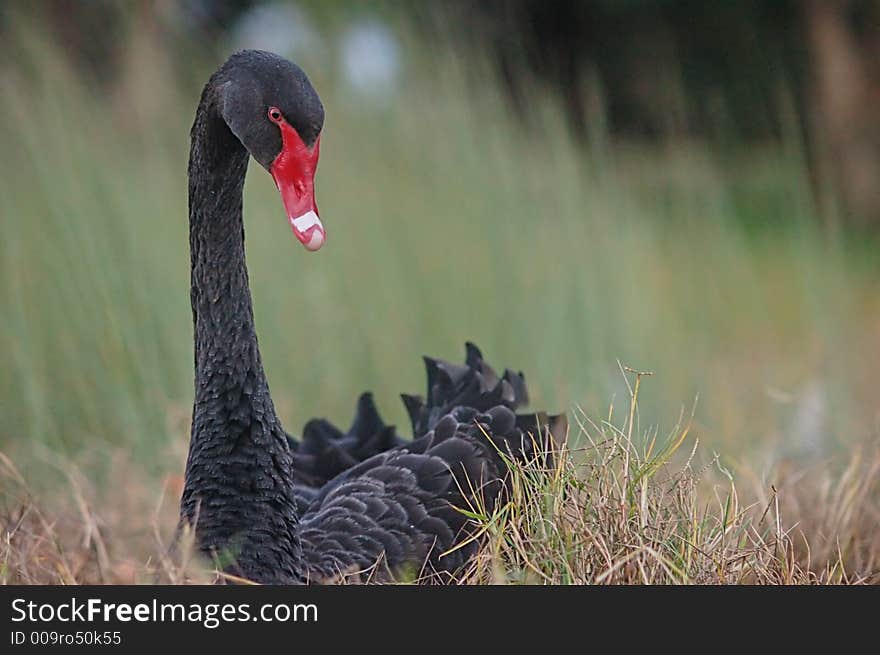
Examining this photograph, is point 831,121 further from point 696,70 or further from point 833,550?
point 833,550

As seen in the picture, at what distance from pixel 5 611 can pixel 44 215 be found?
211cm

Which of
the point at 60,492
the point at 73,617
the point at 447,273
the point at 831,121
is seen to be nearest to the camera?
the point at 73,617

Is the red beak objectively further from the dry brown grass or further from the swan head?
the dry brown grass

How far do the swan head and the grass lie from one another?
44.3 inches

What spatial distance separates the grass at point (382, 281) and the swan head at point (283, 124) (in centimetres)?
113

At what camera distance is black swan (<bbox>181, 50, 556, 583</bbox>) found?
1740 millimetres

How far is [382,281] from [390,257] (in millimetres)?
101

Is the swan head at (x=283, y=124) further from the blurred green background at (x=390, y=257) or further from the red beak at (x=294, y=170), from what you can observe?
the blurred green background at (x=390, y=257)

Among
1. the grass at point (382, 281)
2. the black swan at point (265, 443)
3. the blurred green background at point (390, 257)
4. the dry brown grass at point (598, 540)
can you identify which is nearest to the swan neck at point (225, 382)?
the black swan at point (265, 443)

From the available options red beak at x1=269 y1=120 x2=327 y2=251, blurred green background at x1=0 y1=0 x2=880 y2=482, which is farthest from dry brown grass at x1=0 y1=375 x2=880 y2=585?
blurred green background at x1=0 y1=0 x2=880 y2=482

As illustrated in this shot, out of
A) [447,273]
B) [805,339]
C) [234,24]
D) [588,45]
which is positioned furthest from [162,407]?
[588,45]

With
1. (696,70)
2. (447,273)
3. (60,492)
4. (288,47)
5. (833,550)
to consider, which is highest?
(696,70)

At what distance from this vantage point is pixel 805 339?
555 cm

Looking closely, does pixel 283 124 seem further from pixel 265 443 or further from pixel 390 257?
pixel 390 257
